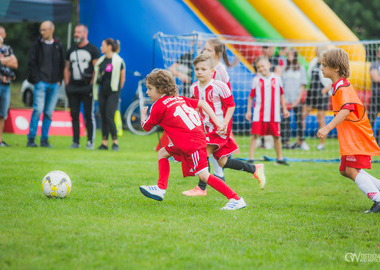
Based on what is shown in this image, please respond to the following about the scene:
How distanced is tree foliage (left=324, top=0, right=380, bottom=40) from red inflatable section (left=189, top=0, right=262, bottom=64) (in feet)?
73.2

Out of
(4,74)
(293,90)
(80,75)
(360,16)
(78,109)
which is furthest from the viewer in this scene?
(360,16)

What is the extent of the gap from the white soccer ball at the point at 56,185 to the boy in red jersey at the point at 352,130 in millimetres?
2811

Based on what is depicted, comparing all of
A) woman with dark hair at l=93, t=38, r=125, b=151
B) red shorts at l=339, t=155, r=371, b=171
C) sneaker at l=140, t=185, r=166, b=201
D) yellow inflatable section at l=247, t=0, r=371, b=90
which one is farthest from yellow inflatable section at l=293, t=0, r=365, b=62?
sneaker at l=140, t=185, r=166, b=201

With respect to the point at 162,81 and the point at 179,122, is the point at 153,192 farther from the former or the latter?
the point at 162,81

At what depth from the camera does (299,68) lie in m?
11.4

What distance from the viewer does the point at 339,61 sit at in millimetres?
5133

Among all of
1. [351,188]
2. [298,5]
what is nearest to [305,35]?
[298,5]

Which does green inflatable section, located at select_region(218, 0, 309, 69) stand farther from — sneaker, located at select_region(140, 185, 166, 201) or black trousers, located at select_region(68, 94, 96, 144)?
sneaker, located at select_region(140, 185, 166, 201)

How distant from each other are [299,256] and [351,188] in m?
3.42

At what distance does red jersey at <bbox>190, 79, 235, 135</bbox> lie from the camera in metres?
5.81

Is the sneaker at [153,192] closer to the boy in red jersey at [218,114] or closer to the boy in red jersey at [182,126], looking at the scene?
the boy in red jersey at [182,126]

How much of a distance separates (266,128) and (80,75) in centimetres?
388

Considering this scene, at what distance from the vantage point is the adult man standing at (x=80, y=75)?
32.7 ft

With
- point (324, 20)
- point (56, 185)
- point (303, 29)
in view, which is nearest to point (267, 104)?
point (56, 185)
